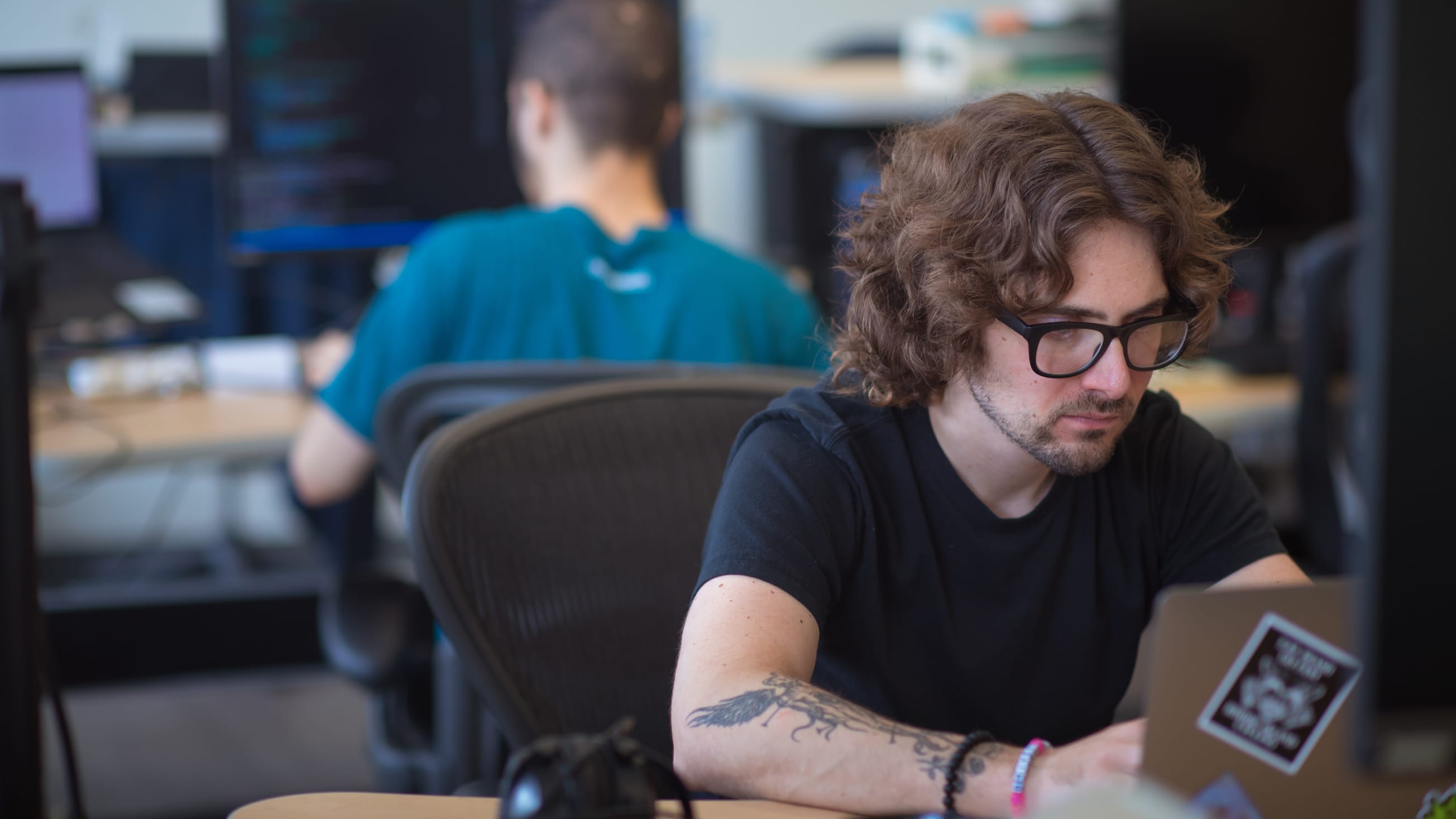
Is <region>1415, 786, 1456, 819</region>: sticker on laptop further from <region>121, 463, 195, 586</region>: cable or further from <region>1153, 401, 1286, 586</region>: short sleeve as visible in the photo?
<region>121, 463, 195, 586</region>: cable

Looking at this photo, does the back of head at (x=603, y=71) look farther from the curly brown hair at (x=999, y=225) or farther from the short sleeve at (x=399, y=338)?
the curly brown hair at (x=999, y=225)

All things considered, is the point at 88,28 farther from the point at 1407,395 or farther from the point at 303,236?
the point at 1407,395

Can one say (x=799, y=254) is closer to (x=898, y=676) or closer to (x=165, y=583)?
(x=165, y=583)

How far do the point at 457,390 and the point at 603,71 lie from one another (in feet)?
2.44

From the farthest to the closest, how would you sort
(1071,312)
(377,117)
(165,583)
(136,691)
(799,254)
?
(799,254), (165,583), (136,691), (377,117), (1071,312)

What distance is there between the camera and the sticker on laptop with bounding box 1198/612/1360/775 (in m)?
0.69

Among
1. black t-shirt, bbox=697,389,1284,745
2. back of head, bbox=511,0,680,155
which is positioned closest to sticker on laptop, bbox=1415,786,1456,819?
black t-shirt, bbox=697,389,1284,745

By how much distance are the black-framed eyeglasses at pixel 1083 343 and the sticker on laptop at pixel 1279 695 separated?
339 millimetres

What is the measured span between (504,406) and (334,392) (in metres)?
0.67

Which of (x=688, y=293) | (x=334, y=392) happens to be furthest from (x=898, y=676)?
(x=334, y=392)

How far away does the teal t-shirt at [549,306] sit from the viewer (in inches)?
69.6

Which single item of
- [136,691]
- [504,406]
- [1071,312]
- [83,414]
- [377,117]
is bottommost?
[136,691]

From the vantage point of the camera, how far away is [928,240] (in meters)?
1.08

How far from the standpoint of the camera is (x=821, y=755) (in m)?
0.88
